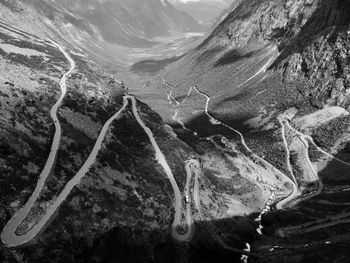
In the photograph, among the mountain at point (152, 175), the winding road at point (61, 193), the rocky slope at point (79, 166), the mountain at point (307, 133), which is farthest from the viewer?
the mountain at point (307, 133)

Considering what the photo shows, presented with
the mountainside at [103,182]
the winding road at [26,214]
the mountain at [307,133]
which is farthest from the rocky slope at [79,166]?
the mountain at [307,133]

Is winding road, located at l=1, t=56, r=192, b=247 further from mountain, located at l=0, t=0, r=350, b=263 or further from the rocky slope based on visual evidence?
the rocky slope

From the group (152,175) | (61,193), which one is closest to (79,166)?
(61,193)

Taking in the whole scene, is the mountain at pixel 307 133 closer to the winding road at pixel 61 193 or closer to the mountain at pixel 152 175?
the mountain at pixel 152 175

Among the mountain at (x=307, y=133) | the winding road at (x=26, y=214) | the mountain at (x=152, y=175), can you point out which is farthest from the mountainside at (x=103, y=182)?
the mountain at (x=307, y=133)

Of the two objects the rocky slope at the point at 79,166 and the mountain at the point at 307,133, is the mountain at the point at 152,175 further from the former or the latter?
the mountain at the point at 307,133

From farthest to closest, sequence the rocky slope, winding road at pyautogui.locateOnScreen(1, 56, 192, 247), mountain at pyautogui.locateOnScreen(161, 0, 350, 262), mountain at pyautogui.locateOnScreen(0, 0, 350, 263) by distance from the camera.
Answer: mountain at pyautogui.locateOnScreen(161, 0, 350, 262)
mountain at pyautogui.locateOnScreen(0, 0, 350, 263)
the rocky slope
winding road at pyautogui.locateOnScreen(1, 56, 192, 247)

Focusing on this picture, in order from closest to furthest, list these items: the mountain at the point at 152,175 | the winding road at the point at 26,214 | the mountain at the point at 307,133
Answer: the winding road at the point at 26,214 < the mountain at the point at 152,175 < the mountain at the point at 307,133

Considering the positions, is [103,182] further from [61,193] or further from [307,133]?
[307,133]

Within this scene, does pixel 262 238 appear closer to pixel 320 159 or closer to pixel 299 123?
pixel 320 159

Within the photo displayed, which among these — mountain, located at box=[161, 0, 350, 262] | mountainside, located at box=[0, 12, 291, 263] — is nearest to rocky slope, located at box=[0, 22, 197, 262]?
mountainside, located at box=[0, 12, 291, 263]

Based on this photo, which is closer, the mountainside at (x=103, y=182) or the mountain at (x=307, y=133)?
the mountainside at (x=103, y=182)

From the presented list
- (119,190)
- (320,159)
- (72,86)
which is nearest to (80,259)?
(119,190)
